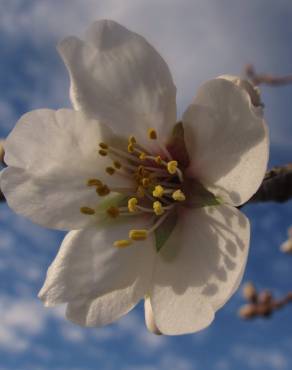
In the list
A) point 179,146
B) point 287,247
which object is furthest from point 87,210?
point 287,247

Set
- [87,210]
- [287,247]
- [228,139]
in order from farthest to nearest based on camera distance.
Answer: [287,247] → [87,210] → [228,139]

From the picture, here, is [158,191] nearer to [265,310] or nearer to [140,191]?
[140,191]

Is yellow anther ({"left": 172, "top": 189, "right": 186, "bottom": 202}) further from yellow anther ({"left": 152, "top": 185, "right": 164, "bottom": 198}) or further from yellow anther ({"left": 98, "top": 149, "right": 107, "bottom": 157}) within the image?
yellow anther ({"left": 98, "top": 149, "right": 107, "bottom": 157})

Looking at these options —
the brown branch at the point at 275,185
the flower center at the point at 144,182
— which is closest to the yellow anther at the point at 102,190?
the flower center at the point at 144,182

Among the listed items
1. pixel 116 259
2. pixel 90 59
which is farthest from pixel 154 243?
pixel 90 59

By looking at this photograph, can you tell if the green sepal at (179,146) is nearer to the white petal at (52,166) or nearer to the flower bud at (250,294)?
the white petal at (52,166)

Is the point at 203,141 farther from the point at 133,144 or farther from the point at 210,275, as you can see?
the point at 210,275
